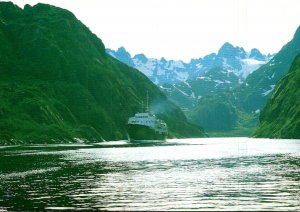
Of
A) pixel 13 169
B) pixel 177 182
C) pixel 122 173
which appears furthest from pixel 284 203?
pixel 13 169

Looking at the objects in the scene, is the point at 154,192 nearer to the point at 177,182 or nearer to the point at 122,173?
the point at 177,182

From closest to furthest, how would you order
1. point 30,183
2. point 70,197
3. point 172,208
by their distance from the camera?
point 172,208
point 70,197
point 30,183

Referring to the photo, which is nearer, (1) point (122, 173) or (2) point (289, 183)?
(2) point (289, 183)

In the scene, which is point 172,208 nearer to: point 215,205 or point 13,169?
point 215,205

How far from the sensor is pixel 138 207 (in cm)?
4359

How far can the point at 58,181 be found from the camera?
219 ft

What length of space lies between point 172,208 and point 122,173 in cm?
3745

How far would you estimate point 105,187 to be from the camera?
197ft

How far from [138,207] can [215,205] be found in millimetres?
7451

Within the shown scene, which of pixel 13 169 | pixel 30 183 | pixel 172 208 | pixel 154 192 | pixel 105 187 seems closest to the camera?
pixel 172 208

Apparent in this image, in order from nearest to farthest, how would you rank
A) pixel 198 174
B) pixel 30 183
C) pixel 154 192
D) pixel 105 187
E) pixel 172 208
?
pixel 172 208
pixel 154 192
pixel 105 187
pixel 30 183
pixel 198 174

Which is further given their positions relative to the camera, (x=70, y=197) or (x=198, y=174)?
(x=198, y=174)

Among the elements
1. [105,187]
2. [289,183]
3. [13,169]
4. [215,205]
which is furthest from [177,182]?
[13,169]

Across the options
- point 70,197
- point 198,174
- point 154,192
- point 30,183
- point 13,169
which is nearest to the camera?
point 70,197
